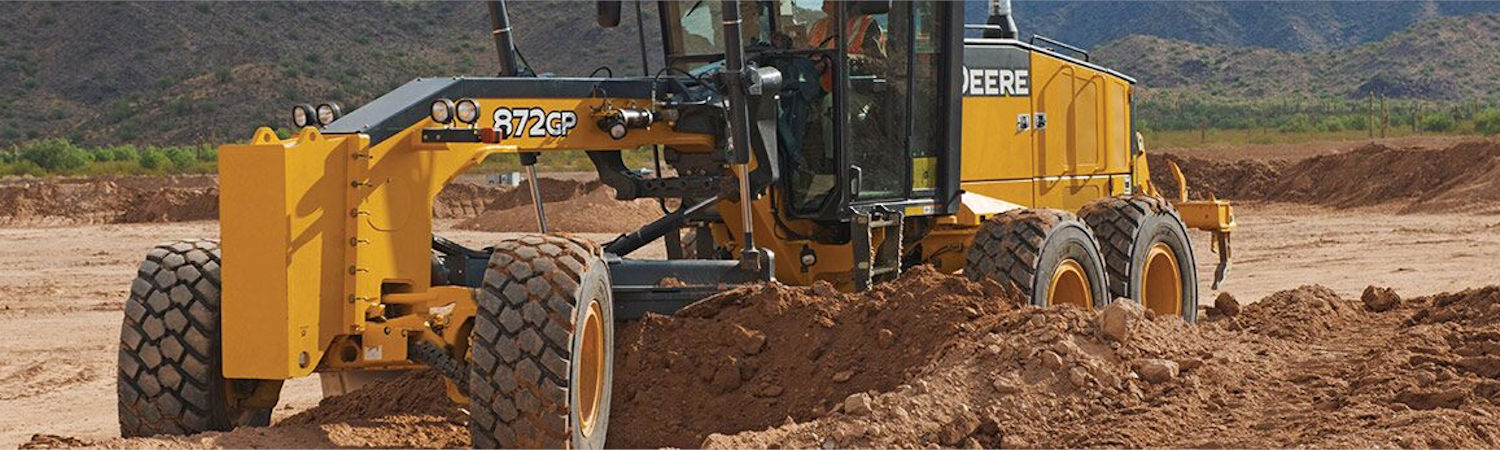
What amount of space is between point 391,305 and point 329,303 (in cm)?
38

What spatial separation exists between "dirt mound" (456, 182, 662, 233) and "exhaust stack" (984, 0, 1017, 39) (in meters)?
15.1

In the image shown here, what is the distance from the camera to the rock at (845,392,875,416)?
26.0 feet

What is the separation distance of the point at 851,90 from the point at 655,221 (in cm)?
126

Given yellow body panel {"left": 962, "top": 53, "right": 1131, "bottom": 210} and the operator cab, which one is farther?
yellow body panel {"left": 962, "top": 53, "right": 1131, "bottom": 210}

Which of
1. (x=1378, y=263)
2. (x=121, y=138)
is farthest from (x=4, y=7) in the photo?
(x=1378, y=263)

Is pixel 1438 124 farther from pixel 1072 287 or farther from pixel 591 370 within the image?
pixel 591 370

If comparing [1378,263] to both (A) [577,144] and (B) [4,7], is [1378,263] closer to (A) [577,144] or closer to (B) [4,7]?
(A) [577,144]

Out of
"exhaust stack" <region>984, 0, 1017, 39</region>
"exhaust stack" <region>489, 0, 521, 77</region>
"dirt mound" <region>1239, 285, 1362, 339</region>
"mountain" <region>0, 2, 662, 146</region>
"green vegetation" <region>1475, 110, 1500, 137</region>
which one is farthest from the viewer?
"mountain" <region>0, 2, 662, 146</region>

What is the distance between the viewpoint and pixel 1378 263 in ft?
71.5

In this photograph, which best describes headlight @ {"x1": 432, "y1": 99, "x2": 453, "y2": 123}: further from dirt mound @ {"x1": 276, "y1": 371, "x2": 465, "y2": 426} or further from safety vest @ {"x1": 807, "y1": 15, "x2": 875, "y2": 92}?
safety vest @ {"x1": 807, "y1": 15, "x2": 875, "y2": 92}

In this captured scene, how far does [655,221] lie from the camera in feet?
33.6

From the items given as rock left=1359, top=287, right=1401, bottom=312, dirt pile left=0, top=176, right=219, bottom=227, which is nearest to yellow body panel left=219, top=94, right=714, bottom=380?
rock left=1359, top=287, right=1401, bottom=312

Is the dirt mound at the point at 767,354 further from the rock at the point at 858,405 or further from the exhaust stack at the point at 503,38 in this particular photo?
the exhaust stack at the point at 503,38

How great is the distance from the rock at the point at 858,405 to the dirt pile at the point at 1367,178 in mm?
23668
